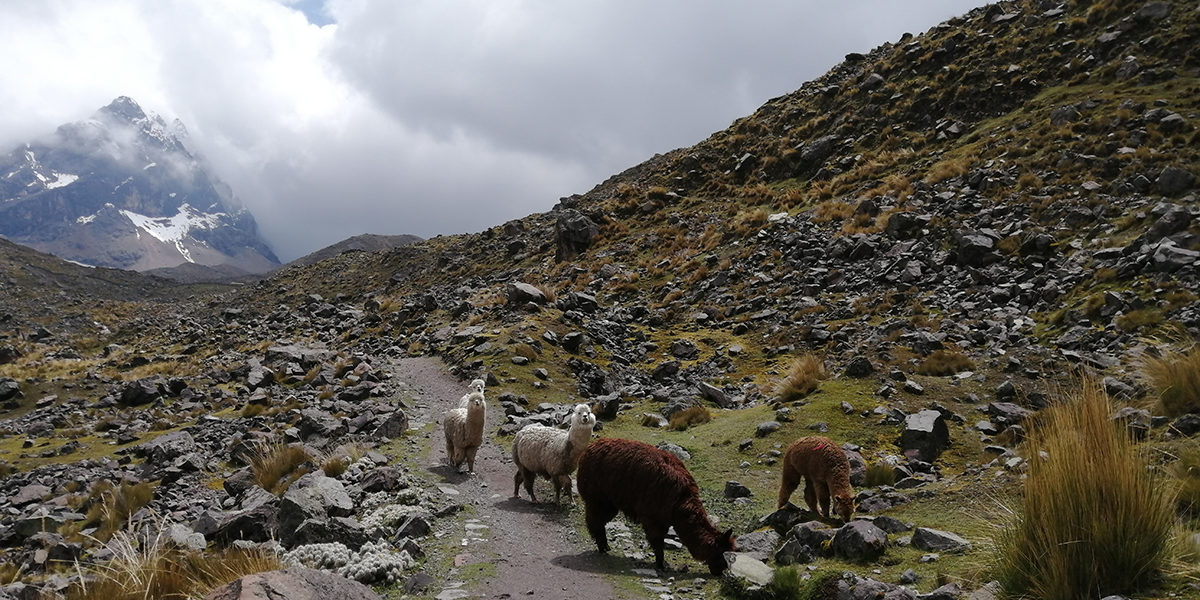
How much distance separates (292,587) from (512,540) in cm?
459

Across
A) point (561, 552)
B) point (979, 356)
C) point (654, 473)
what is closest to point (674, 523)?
point (654, 473)

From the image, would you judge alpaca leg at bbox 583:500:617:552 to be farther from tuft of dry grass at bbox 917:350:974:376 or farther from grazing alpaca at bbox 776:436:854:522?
tuft of dry grass at bbox 917:350:974:376

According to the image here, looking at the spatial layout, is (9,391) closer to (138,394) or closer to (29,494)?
(138,394)

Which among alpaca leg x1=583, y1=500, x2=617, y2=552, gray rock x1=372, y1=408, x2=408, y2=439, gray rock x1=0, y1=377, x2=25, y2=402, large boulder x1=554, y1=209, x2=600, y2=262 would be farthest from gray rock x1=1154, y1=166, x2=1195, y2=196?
gray rock x1=0, y1=377, x2=25, y2=402

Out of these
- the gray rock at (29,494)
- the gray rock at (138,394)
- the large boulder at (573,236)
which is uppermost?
the large boulder at (573,236)

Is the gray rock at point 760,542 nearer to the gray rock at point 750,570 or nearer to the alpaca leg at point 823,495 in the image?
the gray rock at point 750,570

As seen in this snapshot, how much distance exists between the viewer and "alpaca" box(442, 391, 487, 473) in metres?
12.7

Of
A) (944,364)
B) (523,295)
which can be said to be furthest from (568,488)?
(523,295)

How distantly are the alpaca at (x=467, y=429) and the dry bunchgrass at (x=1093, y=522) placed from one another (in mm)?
9676

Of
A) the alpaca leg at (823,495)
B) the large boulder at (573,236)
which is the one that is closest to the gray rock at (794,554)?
the alpaca leg at (823,495)

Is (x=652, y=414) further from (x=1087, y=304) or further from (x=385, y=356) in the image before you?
(x=385, y=356)

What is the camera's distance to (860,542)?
6965mm

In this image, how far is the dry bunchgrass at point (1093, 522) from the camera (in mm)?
4074

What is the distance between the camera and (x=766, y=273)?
29.7 meters
